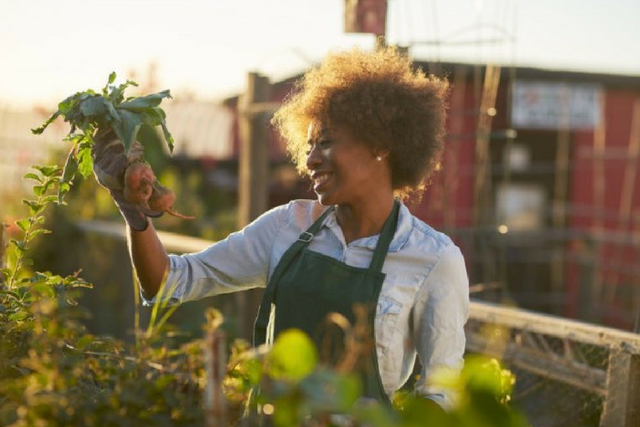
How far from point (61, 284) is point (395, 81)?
3.19ft

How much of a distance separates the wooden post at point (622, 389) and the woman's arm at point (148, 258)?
157cm

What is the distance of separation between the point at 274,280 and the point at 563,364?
1579 mm

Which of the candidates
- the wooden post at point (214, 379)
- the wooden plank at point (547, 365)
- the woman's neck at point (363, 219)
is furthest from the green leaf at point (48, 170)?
the wooden plank at point (547, 365)

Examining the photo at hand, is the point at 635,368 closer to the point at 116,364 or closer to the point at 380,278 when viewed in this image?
the point at 380,278

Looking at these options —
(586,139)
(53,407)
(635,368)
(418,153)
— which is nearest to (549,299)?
(586,139)

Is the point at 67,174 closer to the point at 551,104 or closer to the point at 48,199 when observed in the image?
the point at 48,199

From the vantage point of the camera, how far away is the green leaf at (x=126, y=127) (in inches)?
88.0

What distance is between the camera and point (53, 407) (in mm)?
1414

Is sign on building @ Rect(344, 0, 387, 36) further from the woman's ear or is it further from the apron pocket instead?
the apron pocket

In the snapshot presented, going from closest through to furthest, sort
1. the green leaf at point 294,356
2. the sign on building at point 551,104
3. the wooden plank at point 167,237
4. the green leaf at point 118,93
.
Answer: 1. the green leaf at point 294,356
2. the green leaf at point 118,93
3. the wooden plank at point 167,237
4. the sign on building at point 551,104

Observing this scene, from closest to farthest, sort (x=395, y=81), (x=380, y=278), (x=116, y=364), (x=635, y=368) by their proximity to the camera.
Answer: (x=116, y=364) < (x=380, y=278) < (x=395, y=81) < (x=635, y=368)

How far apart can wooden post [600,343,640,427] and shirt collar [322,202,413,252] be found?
110 cm

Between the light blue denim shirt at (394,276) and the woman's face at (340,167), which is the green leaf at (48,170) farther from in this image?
the woman's face at (340,167)

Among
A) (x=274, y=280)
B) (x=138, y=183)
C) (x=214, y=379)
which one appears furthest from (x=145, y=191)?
(x=214, y=379)
